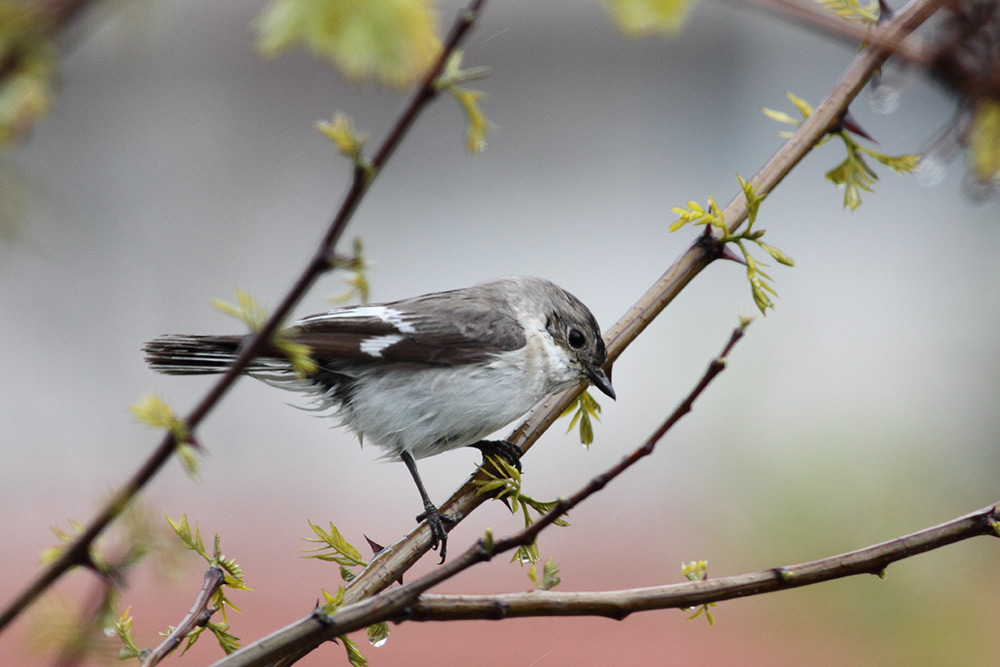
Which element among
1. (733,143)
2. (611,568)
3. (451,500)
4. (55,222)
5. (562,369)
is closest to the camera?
(55,222)

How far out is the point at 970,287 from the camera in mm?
7973

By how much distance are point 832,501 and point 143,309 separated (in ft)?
23.7

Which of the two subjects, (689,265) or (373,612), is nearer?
(373,612)

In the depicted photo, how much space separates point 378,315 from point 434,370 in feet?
0.85

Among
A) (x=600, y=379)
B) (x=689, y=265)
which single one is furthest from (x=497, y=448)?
(x=689, y=265)

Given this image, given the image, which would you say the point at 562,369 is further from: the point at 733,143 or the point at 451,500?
the point at 733,143

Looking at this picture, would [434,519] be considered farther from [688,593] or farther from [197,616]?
[688,593]

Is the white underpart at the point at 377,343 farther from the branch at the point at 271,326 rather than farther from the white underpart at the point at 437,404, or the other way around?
the branch at the point at 271,326

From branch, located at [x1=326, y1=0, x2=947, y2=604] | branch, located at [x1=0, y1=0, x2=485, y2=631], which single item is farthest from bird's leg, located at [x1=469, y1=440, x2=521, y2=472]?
branch, located at [x1=0, y1=0, x2=485, y2=631]

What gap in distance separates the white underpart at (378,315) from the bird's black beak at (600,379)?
600 millimetres

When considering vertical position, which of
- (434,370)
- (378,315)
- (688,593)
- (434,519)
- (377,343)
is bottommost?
(688,593)

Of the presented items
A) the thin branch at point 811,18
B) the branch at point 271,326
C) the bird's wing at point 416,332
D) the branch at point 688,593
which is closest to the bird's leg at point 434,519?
the bird's wing at point 416,332

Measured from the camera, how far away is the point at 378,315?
3205 mm

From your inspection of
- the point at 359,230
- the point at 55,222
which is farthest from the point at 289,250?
the point at 55,222
